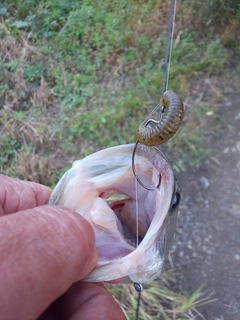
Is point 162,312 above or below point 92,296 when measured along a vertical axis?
below

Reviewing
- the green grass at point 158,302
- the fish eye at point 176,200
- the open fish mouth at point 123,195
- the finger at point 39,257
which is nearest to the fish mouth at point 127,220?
the open fish mouth at point 123,195

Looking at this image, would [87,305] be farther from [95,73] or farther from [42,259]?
[95,73]

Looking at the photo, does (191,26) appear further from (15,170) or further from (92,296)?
(92,296)

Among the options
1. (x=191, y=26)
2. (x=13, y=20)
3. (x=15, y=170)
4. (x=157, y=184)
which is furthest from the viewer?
(x=13, y=20)

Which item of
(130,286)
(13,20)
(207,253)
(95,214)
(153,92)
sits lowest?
(207,253)

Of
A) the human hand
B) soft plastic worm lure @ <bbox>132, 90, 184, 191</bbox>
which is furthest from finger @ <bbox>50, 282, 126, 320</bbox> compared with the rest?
soft plastic worm lure @ <bbox>132, 90, 184, 191</bbox>

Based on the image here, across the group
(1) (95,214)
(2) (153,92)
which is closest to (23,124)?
(2) (153,92)

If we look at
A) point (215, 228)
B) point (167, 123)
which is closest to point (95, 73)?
point (215, 228)

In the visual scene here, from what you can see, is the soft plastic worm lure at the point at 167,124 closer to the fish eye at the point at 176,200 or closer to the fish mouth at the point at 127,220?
the fish eye at the point at 176,200
